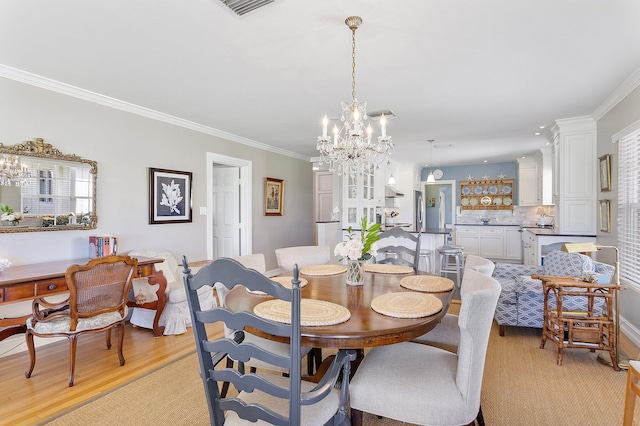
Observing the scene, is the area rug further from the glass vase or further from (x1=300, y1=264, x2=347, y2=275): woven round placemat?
(x1=300, y1=264, x2=347, y2=275): woven round placemat

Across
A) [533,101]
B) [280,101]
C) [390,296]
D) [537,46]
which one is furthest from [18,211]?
[533,101]

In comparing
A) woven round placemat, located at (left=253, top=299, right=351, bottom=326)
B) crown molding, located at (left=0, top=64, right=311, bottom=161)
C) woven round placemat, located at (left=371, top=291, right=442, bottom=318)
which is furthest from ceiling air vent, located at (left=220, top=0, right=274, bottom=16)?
crown molding, located at (left=0, top=64, right=311, bottom=161)

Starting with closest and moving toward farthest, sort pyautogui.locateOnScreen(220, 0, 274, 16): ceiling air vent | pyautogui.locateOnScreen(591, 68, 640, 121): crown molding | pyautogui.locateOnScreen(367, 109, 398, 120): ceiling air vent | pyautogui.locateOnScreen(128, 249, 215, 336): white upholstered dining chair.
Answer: pyautogui.locateOnScreen(220, 0, 274, 16): ceiling air vent < pyautogui.locateOnScreen(591, 68, 640, 121): crown molding < pyautogui.locateOnScreen(128, 249, 215, 336): white upholstered dining chair < pyautogui.locateOnScreen(367, 109, 398, 120): ceiling air vent

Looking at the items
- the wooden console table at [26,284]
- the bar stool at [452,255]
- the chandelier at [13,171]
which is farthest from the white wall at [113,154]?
the bar stool at [452,255]

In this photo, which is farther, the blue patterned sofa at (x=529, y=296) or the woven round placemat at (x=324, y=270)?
the blue patterned sofa at (x=529, y=296)

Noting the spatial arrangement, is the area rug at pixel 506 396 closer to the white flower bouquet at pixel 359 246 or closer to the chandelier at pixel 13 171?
the white flower bouquet at pixel 359 246

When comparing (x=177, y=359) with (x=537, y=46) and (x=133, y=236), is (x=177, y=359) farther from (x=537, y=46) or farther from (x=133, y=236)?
(x=537, y=46)

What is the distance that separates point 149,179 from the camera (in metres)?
3.91

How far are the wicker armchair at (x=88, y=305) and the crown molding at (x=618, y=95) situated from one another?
4.61 m

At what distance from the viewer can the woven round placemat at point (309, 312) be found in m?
1.41

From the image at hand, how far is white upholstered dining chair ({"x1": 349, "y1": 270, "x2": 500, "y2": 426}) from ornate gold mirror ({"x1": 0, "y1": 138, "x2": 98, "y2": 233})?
10.2ft

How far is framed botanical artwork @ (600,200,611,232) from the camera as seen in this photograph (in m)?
3.70

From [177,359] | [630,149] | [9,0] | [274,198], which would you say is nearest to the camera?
[9,0]

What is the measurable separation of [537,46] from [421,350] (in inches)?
90.6
